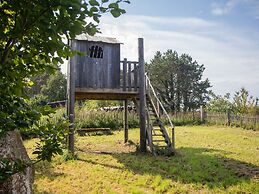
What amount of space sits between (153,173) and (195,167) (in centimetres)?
151

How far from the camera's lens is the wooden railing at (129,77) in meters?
11.8

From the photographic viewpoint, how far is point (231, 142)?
14.2 metres

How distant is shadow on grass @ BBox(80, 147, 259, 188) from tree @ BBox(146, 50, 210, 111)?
1140 inches

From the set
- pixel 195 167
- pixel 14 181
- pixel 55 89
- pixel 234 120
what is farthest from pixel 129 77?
pixel 55 89

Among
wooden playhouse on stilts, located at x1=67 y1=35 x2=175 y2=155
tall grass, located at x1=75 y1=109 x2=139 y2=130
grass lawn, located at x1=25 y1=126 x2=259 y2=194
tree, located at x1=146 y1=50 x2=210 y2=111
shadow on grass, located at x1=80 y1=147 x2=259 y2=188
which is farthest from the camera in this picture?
tree, located at x1=146 y1=50 x2=210 y2=111

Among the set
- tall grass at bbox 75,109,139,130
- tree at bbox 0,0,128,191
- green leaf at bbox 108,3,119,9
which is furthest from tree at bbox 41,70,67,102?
green leaf at bbox 108,3,119,9

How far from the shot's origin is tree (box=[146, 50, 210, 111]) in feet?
130

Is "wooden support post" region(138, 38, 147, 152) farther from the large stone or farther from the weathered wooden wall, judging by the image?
the large stone

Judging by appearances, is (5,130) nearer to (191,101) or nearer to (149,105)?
(149,105)

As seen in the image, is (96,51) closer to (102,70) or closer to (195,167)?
(102,70)

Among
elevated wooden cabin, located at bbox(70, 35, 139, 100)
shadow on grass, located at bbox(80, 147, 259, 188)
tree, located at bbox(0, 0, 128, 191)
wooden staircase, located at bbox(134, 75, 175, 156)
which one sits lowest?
shadow on grass, located at bbox(80, 147, 259, 188)

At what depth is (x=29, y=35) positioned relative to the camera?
6.20ft

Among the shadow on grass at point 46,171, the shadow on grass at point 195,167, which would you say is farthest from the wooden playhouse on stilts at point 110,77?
the shadow on grass at point 46,171

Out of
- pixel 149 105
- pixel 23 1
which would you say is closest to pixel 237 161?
pixel 149 105
